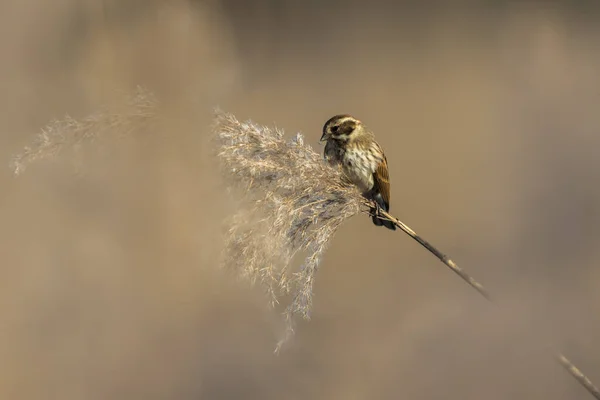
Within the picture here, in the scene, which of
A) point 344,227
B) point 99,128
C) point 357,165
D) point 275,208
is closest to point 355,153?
point 357,165

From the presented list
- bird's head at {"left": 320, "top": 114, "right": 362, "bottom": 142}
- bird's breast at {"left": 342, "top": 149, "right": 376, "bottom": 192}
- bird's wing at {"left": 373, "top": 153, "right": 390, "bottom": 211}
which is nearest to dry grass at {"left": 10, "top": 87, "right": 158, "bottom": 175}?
bird's head at {"left": 320, "top": 114, "right": 362, "bottom": 142}

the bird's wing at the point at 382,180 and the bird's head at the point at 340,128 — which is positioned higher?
the bird's head at the point at 340,128

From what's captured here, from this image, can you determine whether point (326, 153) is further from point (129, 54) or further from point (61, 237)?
point (129, 54)

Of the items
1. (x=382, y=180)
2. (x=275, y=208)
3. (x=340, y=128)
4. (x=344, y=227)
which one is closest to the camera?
(x=275, y=208)

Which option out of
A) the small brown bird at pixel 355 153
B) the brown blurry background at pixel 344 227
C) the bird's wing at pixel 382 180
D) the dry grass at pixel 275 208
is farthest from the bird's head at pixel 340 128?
the dry grass at pixel 275 208

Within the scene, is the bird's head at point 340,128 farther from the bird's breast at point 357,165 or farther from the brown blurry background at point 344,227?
the brown blurry background at point 344,227

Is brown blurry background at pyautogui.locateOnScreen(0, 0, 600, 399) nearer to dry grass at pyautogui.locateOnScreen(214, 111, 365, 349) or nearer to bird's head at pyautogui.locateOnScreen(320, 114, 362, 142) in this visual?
dry grass at pyautogui.locateOnScreen(214, 111, 365, 349)

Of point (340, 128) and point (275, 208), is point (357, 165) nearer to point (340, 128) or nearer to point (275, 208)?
point (340, 128)
